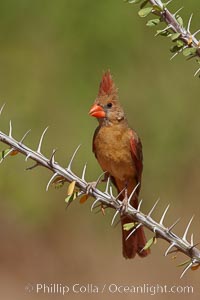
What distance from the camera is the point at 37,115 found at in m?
9.52

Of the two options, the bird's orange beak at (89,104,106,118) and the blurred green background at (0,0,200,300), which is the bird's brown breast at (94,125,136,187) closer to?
the bird's orange beak at (89,104,106,118)

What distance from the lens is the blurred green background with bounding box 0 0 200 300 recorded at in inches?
343

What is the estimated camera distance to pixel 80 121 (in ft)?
30.4

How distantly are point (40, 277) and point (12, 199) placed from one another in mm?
1250

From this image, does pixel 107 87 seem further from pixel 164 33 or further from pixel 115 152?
pixel 164 33

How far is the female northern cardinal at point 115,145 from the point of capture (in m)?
5.07

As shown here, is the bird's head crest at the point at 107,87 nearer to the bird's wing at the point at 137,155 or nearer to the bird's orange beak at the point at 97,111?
the bird's orange beak at the point at 97,111

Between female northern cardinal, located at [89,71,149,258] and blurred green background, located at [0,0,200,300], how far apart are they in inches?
121

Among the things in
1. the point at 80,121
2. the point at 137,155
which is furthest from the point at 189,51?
the point at 80,121

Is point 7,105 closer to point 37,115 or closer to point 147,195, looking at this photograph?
point 37,115

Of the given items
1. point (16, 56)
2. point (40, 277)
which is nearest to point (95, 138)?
point (40, 277)

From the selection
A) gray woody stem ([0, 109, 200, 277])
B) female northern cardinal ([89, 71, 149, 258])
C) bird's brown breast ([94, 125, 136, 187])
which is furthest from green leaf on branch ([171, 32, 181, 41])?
bird's brown breast ([94, 125, 136, 187])

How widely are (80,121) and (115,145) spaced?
410 centimetres

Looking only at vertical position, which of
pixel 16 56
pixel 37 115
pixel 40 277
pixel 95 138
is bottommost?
pixel 40 277
